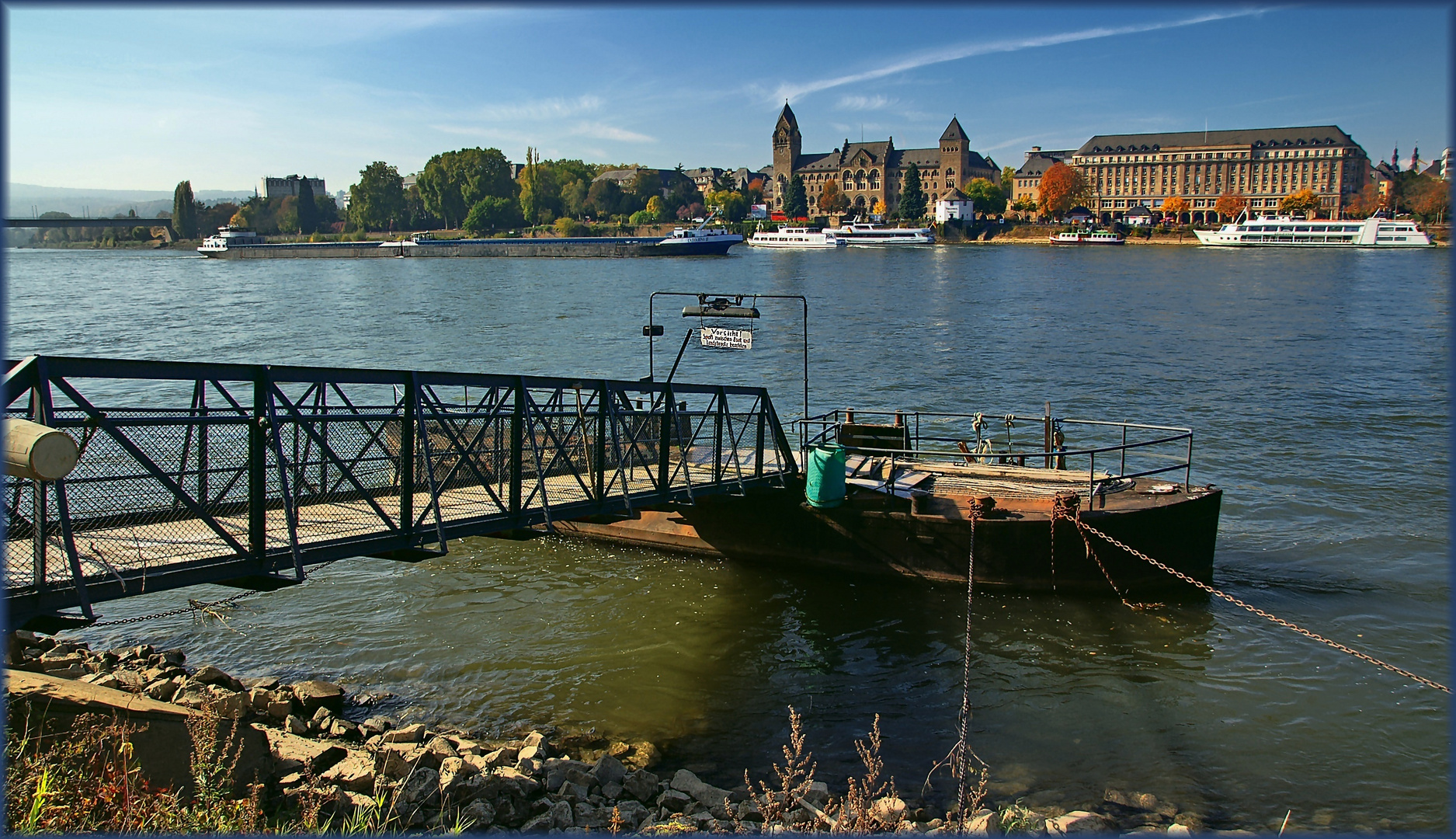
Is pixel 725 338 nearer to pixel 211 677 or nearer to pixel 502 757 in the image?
pixel 502 757

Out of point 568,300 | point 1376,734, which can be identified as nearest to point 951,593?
point 1376,734

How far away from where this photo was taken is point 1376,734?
12156mm

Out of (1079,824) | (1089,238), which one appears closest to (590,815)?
(1079,824)

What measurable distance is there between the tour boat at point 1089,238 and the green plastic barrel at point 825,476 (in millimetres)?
177276

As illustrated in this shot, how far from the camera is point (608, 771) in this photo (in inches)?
383

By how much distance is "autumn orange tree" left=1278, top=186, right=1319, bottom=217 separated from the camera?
185 meters

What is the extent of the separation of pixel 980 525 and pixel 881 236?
168306 millimetres

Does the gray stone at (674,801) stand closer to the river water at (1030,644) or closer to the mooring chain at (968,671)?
the river water at (1030,644)

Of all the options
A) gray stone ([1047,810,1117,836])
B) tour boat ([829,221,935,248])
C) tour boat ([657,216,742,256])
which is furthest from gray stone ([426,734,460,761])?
tour boat ([829,221,935,248])

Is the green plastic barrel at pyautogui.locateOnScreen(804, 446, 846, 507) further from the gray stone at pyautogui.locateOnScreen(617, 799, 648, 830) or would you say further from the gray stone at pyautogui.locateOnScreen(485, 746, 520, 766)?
the gray stone at pyautogui.locateOnScreen(617, 799, 648, 830)

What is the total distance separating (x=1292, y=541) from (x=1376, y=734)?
8.75m

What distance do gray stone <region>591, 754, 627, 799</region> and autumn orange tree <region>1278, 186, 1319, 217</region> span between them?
212 metres

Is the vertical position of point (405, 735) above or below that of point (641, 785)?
above

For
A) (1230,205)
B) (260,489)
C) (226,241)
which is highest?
(1230,205)
